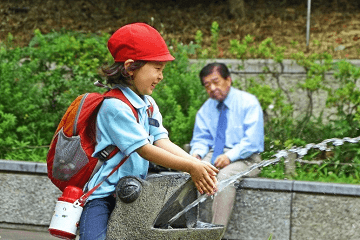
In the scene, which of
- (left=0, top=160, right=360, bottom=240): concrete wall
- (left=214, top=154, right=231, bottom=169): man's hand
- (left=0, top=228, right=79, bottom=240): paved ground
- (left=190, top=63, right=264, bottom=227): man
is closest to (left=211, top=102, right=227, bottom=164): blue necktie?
(left=190, top=63, right=264, bottom=227): man

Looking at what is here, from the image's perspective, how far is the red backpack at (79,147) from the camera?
9.80 feet

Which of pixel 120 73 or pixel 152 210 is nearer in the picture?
pixel 152 210

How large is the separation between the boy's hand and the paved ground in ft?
10.4

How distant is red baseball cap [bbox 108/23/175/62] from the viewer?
2982mm

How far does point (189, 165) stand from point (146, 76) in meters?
0.51

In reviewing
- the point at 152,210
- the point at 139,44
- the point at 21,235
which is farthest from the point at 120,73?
the point at 21,235

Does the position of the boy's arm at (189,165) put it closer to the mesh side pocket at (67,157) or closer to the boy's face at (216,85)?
the mesh side pocket at (67,157)

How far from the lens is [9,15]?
1167cm

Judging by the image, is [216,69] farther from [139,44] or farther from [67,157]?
[67,157]

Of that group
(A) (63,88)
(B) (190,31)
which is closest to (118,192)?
(A) (63,88)

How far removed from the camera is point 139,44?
2.98 metres

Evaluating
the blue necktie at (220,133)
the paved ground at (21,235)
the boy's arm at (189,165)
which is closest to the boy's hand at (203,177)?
the boy's arm at (189,165)

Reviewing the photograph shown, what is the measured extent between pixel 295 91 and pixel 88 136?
5.02 m

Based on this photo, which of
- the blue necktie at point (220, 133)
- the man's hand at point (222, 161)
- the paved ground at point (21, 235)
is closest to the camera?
the paved ground at point (21, 235)
